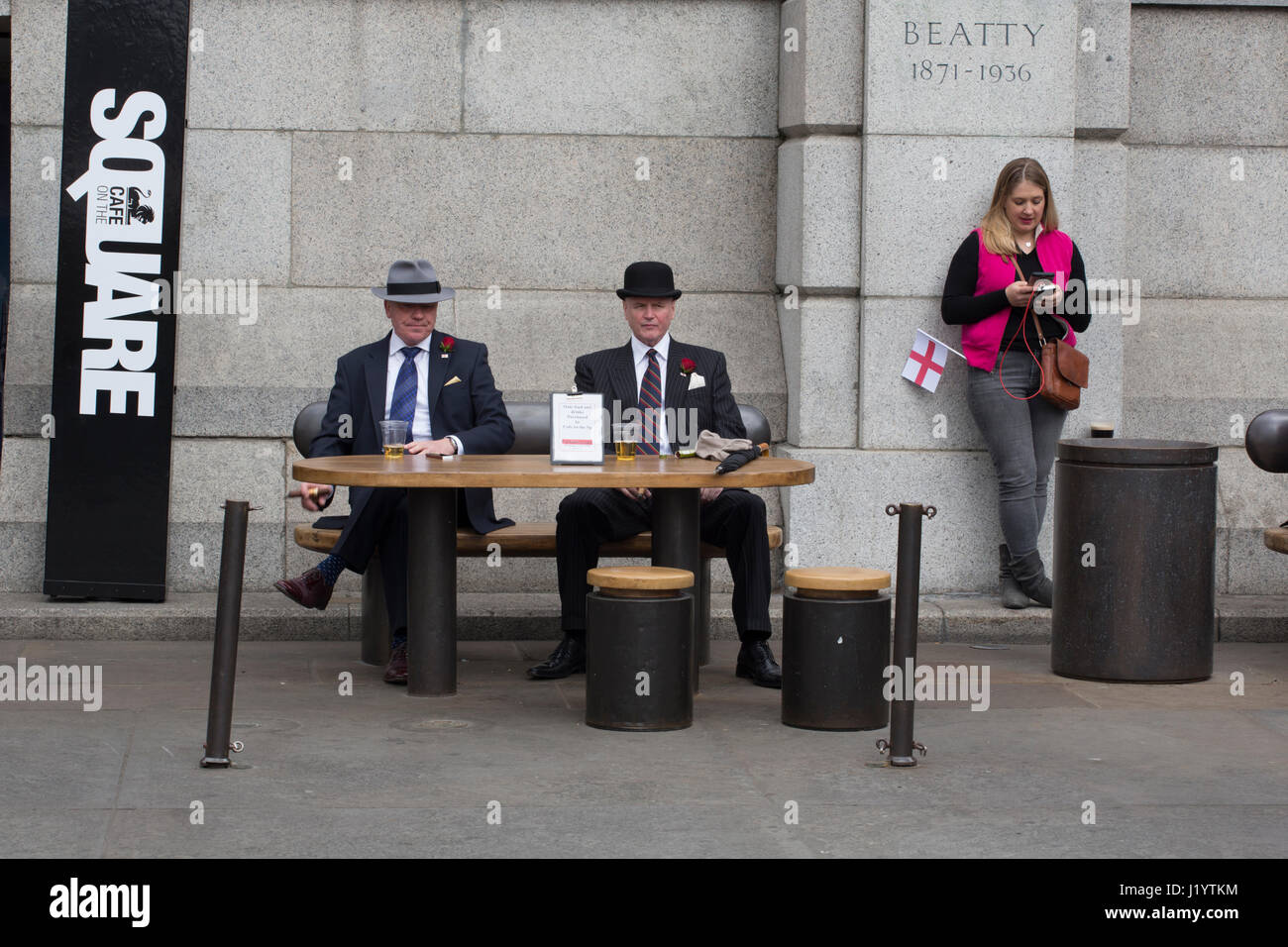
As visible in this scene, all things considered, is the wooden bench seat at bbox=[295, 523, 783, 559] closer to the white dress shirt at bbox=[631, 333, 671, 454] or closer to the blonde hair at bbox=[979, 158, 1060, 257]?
the white dress shirt at bbox=[631, 333, 671, 454]

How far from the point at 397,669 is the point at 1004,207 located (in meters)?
3.75

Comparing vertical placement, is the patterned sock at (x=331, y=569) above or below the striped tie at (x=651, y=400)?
below

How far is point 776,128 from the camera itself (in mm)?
9375

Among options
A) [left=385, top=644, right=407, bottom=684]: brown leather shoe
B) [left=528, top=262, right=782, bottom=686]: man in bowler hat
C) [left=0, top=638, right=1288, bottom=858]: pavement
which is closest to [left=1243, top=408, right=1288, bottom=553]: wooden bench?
[left=0, top=638, right=1288, bottom=858]: pavement

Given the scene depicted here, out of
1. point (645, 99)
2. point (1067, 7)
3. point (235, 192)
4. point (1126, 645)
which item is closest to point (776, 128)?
point (645, 99)

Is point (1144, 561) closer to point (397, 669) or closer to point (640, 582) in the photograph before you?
point (640, 582)

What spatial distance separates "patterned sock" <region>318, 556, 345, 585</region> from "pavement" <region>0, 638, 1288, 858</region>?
0.44m

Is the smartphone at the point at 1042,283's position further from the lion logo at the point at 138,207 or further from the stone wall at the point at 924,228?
the lion logo at the point at 138,207

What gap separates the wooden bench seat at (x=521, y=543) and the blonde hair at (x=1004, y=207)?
199 cm

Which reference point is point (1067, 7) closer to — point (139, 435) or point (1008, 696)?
point (1008, 696)

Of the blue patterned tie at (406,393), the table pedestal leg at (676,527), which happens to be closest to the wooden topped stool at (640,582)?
the table pedestal leg at (676,527)

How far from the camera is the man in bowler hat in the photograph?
7.29 m

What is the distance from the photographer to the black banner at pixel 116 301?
332 inches

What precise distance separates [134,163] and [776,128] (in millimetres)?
3345
